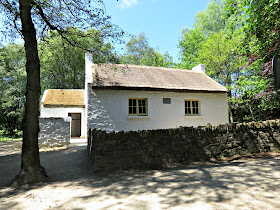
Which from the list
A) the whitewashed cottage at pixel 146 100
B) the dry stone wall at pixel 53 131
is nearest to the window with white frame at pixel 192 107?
the whitewashed cottage at pixel 146 100

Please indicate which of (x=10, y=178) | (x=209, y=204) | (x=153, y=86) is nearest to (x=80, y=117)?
(x=153, y=86)

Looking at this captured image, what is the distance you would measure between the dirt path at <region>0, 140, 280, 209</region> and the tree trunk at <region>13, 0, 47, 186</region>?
39 cm

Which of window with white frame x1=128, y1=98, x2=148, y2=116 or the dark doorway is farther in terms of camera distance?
the dark doorway

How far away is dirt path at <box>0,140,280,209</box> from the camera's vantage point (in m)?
3.18

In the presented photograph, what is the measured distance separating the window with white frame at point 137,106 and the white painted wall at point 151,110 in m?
0.30

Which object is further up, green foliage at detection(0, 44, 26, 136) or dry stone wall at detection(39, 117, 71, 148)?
green foliage at detection(0, 44, 26, 136)

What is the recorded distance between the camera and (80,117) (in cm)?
1577

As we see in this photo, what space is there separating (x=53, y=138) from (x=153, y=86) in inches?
261

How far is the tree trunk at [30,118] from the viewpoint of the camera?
480 cm

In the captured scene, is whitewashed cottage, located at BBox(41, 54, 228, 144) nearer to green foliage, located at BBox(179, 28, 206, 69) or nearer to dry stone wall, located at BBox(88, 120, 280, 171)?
dry stone wall, located at BBox(88, 120, 280, 171)

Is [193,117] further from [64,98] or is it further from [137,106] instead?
[64,98]

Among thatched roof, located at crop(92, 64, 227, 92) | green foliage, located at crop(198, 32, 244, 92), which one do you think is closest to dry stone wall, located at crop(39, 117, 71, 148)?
thatched roof, located at crop(92, 64, 227, 92)

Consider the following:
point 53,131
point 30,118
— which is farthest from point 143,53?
point 30,118

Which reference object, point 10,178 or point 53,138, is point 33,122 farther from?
point 53,138
